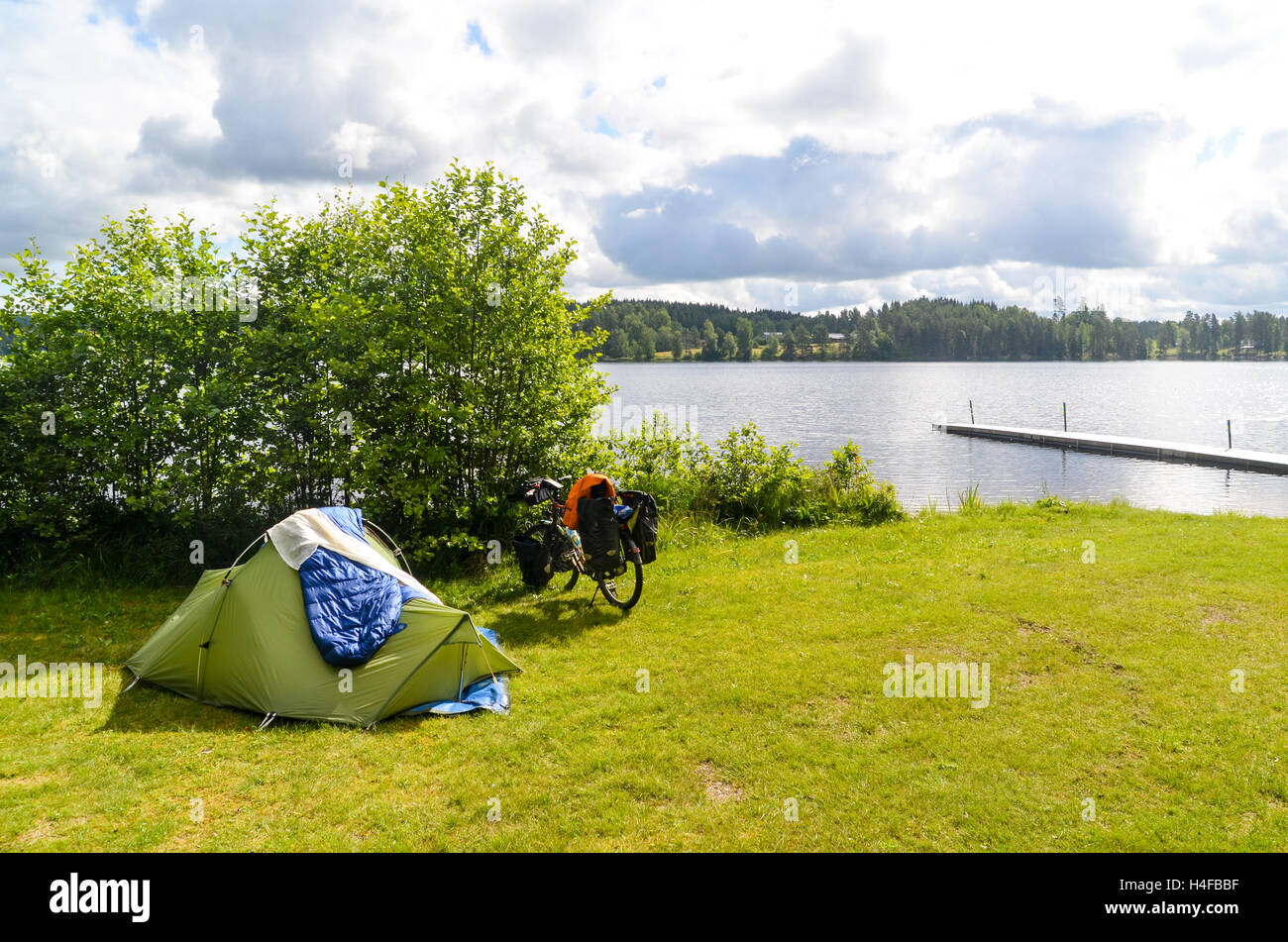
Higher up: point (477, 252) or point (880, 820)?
point (477, 252)

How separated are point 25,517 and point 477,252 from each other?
7407 mm

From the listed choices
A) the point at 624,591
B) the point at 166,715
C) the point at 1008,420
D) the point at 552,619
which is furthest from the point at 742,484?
the point at 1008,420

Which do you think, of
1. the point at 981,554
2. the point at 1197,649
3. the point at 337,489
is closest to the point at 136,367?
the point at 337,489

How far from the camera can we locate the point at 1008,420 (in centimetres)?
5391

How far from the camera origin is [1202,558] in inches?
412

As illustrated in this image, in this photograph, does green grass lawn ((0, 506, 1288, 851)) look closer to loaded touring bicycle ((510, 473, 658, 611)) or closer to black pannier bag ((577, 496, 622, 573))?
loaded touring bicycle ((510, 473, 658, 611))

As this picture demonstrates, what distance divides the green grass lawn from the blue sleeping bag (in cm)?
72

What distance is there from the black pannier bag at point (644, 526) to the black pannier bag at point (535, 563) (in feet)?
3.96

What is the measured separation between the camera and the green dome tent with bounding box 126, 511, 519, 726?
21.0 ft

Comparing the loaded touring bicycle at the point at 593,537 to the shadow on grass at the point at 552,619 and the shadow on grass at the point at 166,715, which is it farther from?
the shadow on grass at the point at 166,715

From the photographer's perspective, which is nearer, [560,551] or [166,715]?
[166,715]

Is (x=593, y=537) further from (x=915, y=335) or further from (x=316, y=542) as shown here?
(x=915, y=335)

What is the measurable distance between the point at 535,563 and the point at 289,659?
3470 millimetres
